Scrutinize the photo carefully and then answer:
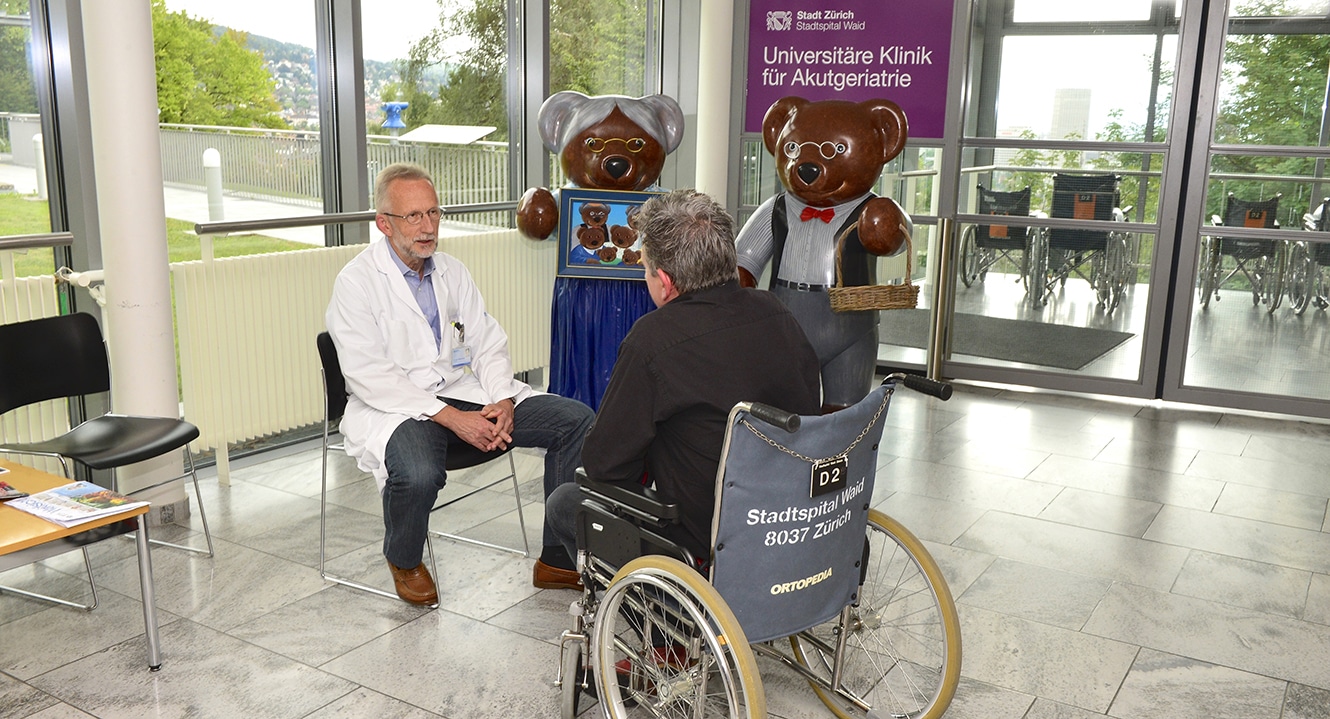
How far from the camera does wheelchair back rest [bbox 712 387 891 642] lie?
81.0 inches

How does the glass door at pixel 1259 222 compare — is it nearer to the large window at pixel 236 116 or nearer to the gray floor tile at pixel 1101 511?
the gray floor tile at pixel 1101 511

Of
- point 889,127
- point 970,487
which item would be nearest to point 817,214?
point 889,127

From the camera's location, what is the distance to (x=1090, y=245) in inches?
227

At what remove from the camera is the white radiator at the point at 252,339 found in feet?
12.5

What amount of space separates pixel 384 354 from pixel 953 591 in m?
1.84

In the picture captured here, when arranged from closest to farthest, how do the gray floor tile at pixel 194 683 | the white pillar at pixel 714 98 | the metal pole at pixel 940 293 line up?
the gray floor tile at pixel 194 683 < the metal pole at pixel 940 293 < the white pillar at pixel 714 98

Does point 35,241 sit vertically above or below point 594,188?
below

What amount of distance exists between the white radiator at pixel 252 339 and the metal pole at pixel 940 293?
10.0 feet

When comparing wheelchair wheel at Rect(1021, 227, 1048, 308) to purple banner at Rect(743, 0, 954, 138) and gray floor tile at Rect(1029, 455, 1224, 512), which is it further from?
gray floor tile at Rect(1029, 455, 1224, 512)

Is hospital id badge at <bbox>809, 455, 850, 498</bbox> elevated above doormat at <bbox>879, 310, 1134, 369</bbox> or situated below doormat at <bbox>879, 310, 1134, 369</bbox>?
above

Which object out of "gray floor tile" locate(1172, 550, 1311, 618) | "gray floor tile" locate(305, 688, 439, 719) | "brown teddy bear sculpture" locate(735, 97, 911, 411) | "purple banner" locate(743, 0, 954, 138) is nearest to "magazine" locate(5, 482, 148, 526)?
"gray floor tile" locate(305, 688, 439, 719)

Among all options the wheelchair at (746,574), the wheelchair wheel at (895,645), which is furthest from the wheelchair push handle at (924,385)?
the wheelchair wheel at (895,645)

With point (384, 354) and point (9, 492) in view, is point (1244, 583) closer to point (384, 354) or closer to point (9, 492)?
point (384, 354)

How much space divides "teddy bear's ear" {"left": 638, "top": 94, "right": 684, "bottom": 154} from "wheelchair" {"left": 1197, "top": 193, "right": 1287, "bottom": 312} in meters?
2.84
